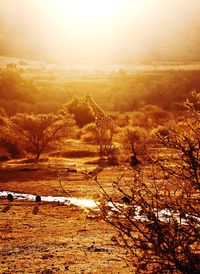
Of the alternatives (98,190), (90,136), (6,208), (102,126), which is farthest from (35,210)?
(90,136)

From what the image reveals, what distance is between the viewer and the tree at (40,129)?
98.9ft

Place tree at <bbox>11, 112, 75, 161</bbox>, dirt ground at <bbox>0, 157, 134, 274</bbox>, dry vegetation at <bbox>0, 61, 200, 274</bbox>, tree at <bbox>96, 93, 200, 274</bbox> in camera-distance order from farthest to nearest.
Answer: tree at <bbox>11, 112, 75, 161</bbox> → dirt ground at <bbox>0, 157, 134, 274</bbox> → dry vegetation at <bbox>0, 61, 200, 274</bbox> → tree at <bbox>96, 93, 200, 274</bbox>

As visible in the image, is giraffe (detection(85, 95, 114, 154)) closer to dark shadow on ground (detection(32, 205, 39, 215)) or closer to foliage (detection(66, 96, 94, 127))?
dark shadow on ground (detection(32, 205, 39, 215))

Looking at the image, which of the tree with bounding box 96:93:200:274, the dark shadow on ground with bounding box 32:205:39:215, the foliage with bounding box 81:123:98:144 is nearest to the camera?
the tree with bounding box 96:93:200:274

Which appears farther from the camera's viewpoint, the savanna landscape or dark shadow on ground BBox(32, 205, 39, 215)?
dark shadow on ground BBox(32, 205, 39, 215)

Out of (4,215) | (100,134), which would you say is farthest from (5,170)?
(4,215)

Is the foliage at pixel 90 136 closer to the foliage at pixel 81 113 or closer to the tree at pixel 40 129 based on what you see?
the tree at pixel 40 129

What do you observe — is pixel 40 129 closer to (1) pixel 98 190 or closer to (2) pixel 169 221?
(1) pixel 98 190

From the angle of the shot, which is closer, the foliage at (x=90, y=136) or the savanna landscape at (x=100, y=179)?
the savanna landscape at (x=100, y=179)

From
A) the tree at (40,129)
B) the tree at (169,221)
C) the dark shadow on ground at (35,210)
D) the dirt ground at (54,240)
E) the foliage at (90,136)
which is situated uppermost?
the tree at (169,221)

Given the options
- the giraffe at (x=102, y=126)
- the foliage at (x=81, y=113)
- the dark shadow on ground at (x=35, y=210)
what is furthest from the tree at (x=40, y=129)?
the foliage at (x=81, y=113)

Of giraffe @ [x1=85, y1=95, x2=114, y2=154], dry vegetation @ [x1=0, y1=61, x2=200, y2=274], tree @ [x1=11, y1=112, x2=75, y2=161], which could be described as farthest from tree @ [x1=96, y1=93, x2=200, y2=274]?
tree @ [x1=11, y1=112, x2=75, y2=161]

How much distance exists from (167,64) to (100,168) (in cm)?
8398

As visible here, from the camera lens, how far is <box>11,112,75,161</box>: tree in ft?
98.9
